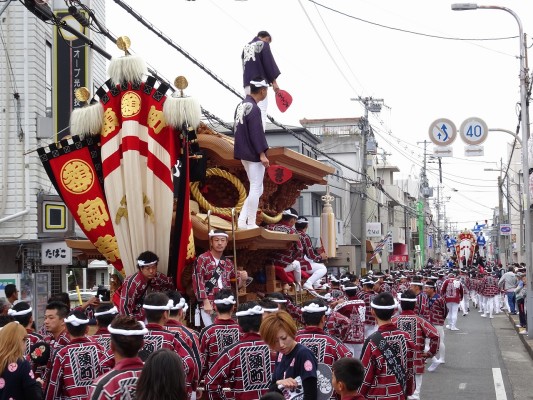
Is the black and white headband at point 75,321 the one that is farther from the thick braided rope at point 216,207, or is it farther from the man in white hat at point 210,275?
the thick braided rope at point 216,207

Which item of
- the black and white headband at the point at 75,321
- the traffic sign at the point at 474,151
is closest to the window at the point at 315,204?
the traffic sign at the point at 474,151

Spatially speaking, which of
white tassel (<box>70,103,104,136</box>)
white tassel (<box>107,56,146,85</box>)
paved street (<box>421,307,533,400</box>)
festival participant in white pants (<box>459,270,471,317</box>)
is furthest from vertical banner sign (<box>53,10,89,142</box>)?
festival participant in white pants (<box>459,270,471,317</box>)

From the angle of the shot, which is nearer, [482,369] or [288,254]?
[288,254]

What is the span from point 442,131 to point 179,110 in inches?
627

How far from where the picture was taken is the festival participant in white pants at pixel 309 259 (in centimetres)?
1407

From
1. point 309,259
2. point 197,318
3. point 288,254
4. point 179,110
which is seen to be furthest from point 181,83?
point 309,259

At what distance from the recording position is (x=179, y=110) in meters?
9.64

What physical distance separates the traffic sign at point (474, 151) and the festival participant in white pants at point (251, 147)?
15.2 metres

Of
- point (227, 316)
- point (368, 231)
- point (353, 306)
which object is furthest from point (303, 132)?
point (227, 316)

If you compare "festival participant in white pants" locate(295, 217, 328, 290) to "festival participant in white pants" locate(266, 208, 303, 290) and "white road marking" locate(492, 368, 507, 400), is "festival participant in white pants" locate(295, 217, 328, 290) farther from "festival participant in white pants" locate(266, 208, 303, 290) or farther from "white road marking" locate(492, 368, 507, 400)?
"white road marking" locate(492, 368, 507, 400)

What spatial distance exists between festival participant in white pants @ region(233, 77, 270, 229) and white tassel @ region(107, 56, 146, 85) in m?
1.76

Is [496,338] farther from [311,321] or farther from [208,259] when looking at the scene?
[311,321]

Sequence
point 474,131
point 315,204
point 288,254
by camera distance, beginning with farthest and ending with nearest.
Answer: point 315,204 → point 474,131 → point 288,254

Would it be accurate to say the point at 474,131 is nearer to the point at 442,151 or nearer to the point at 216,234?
the point at 442,151
